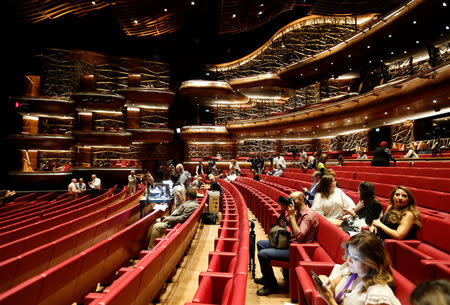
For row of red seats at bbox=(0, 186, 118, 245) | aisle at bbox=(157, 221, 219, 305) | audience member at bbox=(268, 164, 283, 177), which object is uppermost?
audience member at bbox=(268, 164, 283, 177)

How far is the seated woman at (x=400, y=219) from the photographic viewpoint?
1.85 metres

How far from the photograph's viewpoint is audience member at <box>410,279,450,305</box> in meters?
0.61

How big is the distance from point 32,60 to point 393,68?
18.6 meters

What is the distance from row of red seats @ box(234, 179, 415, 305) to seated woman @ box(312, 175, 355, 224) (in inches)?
19.4

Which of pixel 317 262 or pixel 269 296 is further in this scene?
pixel 269 296

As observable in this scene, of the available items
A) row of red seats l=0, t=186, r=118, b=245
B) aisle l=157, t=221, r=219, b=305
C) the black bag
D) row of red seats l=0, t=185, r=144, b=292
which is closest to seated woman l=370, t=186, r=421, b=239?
aisle l=157, t=221, r=219, b=305

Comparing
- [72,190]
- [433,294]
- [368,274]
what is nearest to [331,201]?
[368,274]

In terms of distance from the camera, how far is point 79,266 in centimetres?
152

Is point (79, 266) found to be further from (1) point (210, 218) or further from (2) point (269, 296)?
(1) point (210, 218)

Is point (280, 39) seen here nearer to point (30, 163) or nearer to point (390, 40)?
point (390, 40)

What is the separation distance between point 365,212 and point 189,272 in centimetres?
197

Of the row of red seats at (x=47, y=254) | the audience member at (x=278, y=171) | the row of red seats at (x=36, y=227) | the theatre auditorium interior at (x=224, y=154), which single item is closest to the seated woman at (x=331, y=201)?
the theatre auditorium interior at (x=224, y=154)

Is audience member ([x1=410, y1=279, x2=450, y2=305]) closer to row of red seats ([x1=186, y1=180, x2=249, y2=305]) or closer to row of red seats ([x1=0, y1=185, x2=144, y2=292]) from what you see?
row of red seats ([x1=186, y1=180, x2=249, y2=305])

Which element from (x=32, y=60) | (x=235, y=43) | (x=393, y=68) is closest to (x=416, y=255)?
(x=393, y=68)
